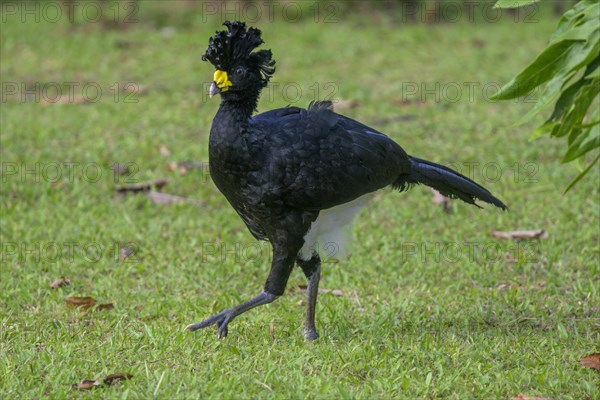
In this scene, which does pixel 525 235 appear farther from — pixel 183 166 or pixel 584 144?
pixel 183 166

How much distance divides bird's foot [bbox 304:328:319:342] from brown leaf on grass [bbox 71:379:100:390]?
1.27 m

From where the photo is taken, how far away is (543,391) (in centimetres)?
443

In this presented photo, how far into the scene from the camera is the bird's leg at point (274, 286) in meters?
5.03

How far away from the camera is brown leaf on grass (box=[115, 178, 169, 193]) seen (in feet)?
25.7

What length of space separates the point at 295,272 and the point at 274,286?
4.73 feet

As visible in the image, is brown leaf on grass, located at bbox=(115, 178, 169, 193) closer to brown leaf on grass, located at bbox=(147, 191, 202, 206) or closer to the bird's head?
brown leaf on grass, located at bbox=(147, 191, 202, 206)

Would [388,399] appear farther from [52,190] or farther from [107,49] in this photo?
[107,49]

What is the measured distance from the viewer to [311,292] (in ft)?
17.5

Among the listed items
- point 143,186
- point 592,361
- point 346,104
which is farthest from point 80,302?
point 346,104

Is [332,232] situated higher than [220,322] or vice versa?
[332,232]

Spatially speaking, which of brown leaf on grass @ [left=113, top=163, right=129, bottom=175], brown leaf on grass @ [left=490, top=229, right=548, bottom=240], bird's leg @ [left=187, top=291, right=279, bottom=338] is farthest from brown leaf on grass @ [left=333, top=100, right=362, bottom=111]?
bird's leg @ [left=187, top=291, right=279, bottom=338]

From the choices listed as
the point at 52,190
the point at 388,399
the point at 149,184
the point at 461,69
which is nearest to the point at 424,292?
the point at 388,399

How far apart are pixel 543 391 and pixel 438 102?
5874mm

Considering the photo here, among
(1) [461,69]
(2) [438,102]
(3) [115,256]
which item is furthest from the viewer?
(1) [461,69]
